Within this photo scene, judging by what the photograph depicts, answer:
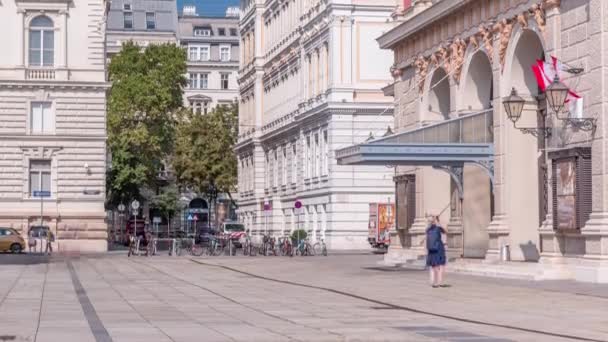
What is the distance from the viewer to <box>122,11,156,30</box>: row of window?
146 m

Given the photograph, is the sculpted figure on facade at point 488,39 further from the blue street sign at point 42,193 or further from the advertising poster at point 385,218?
the blue street sign at point 42,193

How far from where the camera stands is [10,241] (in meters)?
65.5

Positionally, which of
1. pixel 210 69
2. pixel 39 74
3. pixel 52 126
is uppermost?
pixel 210 69

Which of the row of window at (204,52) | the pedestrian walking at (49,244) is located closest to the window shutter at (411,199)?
the pedestrian walking at (49,244)

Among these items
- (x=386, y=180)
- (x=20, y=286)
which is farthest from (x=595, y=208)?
(x=386, y=180)

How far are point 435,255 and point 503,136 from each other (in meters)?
7.63

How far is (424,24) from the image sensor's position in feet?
145

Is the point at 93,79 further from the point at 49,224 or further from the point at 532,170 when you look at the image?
the point at 532,170

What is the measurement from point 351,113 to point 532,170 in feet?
121

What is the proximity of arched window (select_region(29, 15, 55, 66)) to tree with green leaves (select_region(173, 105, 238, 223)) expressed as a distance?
138 ft

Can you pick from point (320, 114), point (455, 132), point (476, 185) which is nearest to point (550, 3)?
point (455, 132)

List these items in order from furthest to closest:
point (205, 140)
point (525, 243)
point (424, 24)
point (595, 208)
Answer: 1. point (205, 140)
2. point (424, 24)
3. point (525, 243)
4. point (595, 208)

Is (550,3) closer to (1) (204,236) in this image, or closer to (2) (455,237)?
(2) (455,237)

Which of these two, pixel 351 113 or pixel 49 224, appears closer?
pixel 49 224
